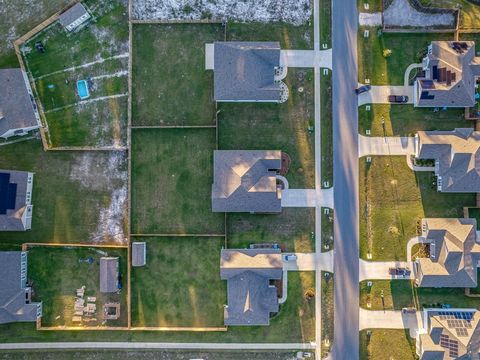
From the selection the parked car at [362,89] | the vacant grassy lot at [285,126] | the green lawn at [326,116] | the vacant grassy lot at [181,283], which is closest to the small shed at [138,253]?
the vacant grassy lot at [181,283]

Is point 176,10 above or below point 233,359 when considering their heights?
above

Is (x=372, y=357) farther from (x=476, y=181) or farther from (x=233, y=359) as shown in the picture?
(x=476, y=181)

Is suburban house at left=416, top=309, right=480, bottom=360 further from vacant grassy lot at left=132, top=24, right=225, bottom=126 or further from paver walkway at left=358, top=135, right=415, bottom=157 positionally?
vacant grassy lot at left=132, top=24, right=225, bottom=126

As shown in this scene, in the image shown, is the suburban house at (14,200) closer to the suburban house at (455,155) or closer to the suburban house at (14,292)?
the suburban house at (14,292)

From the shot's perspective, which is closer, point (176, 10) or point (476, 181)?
point (476, 181)

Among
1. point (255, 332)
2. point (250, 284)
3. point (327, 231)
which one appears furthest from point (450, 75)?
point (255, 332)

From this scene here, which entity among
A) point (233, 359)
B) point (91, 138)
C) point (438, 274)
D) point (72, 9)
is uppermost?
point (72, 9)

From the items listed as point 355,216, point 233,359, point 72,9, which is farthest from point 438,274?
point 72,9
